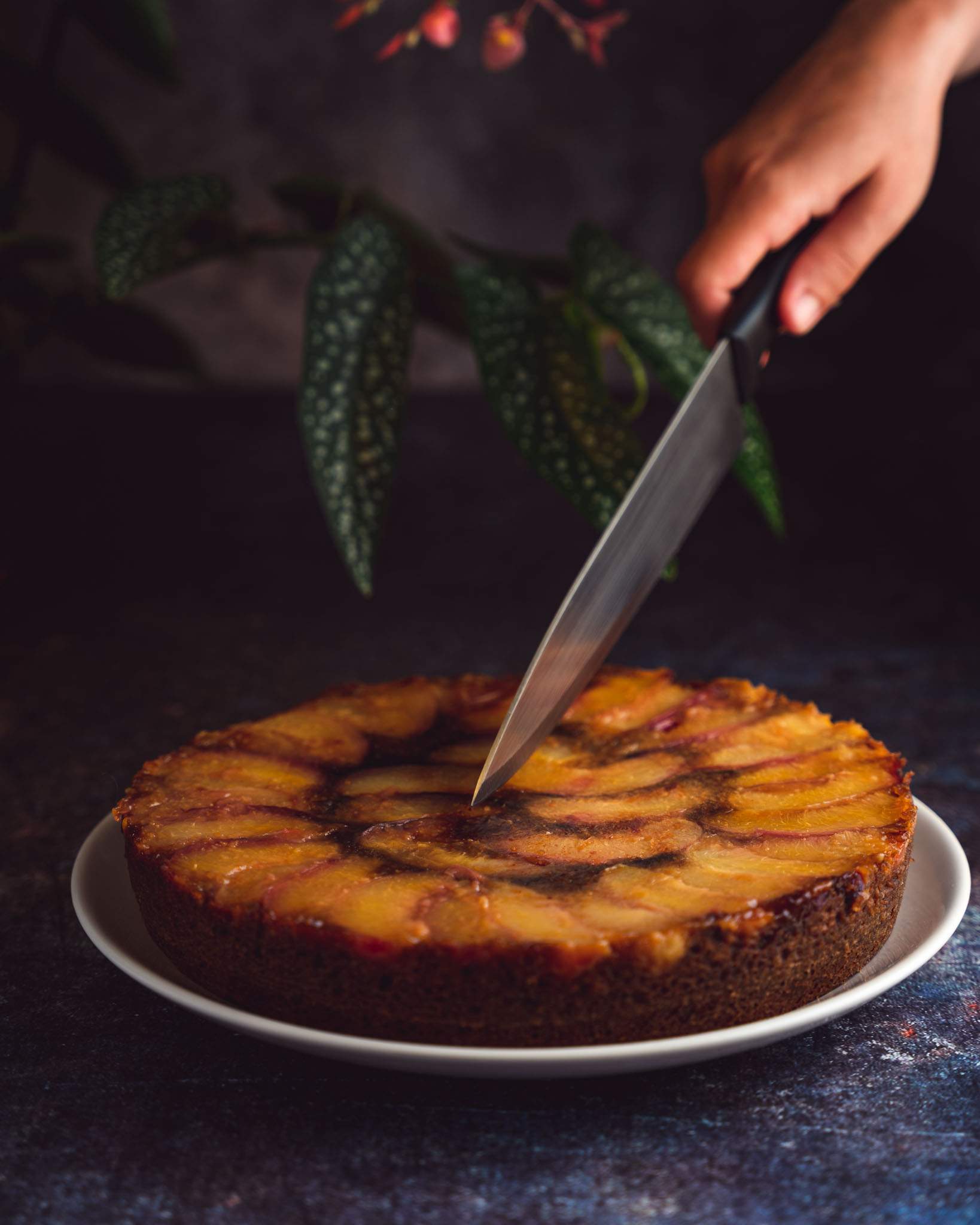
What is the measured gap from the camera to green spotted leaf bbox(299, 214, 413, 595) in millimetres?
1351

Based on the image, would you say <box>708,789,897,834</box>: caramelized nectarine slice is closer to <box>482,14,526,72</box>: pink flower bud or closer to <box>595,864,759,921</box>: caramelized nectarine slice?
<box>595,864,759,921</box>: caramelized nectarine slice

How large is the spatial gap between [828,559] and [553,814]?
1290mm

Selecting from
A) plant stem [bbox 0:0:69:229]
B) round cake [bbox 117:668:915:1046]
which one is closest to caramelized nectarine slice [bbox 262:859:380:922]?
round cake [bbox 117:668:915:1046]

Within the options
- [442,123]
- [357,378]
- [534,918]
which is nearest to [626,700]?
[534,918]

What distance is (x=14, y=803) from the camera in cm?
130

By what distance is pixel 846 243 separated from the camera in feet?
3.98

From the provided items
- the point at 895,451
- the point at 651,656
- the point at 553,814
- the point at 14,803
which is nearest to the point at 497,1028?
the point at 553,814

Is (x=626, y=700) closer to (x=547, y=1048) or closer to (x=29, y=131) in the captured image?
(x=547, y=1048)

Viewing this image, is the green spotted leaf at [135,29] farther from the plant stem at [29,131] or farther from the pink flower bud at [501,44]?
the pink flower bud at [501,44]

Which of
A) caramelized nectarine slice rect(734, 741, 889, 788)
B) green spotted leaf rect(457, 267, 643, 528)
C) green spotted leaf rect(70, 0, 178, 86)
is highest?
green spotted leaf rect(70, 0, 178, 86)

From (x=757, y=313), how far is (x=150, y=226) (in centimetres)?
73

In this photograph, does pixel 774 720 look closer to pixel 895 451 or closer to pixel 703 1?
pixel 895 451

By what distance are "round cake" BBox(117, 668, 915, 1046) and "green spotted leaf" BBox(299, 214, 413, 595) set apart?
1.06 feet

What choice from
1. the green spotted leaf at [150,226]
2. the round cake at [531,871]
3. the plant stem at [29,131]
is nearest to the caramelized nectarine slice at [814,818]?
the round cake at [531,871]
